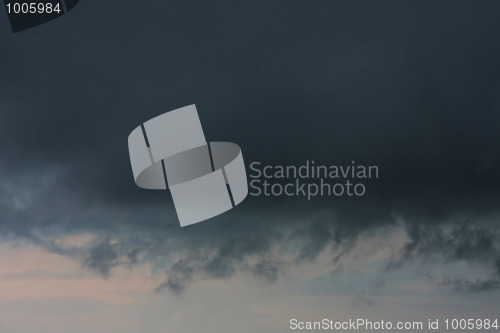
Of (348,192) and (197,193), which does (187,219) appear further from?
(348,192)

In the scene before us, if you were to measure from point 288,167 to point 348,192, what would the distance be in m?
1.52

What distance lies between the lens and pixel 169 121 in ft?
65.7

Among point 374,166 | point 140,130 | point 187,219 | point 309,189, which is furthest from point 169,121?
point 374,166

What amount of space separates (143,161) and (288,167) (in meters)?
3.42

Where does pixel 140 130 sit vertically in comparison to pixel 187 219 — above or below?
above

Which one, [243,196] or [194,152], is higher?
[194,152]

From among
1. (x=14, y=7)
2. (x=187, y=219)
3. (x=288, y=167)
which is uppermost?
(x=14, y=7)

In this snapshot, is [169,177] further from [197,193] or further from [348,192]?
[348,192]

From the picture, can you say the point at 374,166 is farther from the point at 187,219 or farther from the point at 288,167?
the point at 187,219

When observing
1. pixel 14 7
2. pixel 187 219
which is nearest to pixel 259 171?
pixel 187 219

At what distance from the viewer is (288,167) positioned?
65.6 ft

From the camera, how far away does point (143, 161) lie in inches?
791

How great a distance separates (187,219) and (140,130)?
2.36m

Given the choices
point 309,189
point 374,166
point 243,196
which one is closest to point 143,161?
point 243,196
